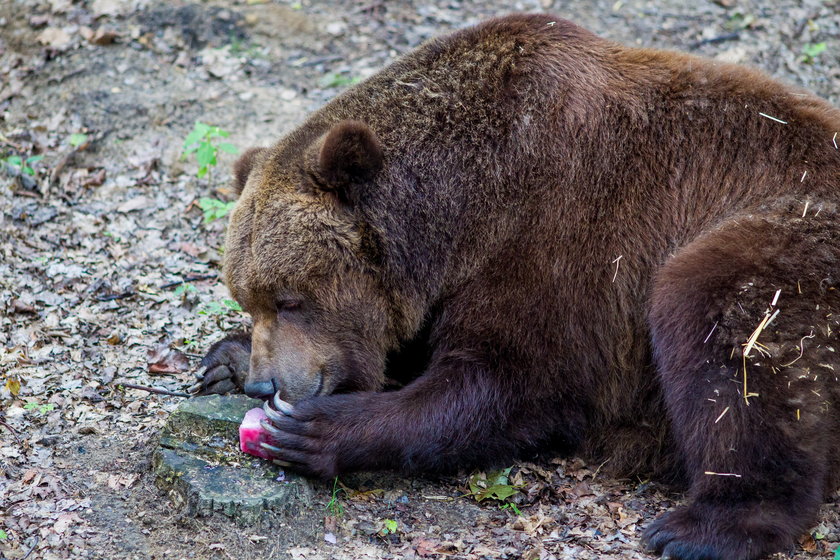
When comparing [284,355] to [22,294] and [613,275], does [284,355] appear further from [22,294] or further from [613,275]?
[22,294]

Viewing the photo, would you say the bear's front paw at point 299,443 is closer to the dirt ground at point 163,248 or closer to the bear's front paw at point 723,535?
A: the dirt ground at point 163,248

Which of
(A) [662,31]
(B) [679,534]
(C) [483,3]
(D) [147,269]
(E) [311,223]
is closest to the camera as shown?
(B) [679,534]

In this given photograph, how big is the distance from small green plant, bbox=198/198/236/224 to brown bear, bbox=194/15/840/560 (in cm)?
259

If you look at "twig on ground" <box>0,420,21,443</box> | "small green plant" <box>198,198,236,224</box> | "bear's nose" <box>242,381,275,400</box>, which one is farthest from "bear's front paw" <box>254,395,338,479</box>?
"small green plant" <box>198,198,236,224</box>

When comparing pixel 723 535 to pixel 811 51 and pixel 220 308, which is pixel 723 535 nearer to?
pixel 220 308

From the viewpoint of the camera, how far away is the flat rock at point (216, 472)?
4.76 m

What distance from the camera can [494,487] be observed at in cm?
544

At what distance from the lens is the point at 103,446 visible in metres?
5.40

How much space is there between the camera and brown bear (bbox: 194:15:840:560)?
5.15 meters

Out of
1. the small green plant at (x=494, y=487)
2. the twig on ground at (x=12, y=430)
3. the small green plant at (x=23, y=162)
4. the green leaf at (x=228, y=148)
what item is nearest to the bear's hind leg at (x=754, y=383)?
the small green plant at (x=494, y=487)

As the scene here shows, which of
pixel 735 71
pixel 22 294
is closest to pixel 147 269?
pixel 22 294

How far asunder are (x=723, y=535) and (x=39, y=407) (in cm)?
413

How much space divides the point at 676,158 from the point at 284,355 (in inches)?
101

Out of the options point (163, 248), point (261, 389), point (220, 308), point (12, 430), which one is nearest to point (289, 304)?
point (261, 389)
